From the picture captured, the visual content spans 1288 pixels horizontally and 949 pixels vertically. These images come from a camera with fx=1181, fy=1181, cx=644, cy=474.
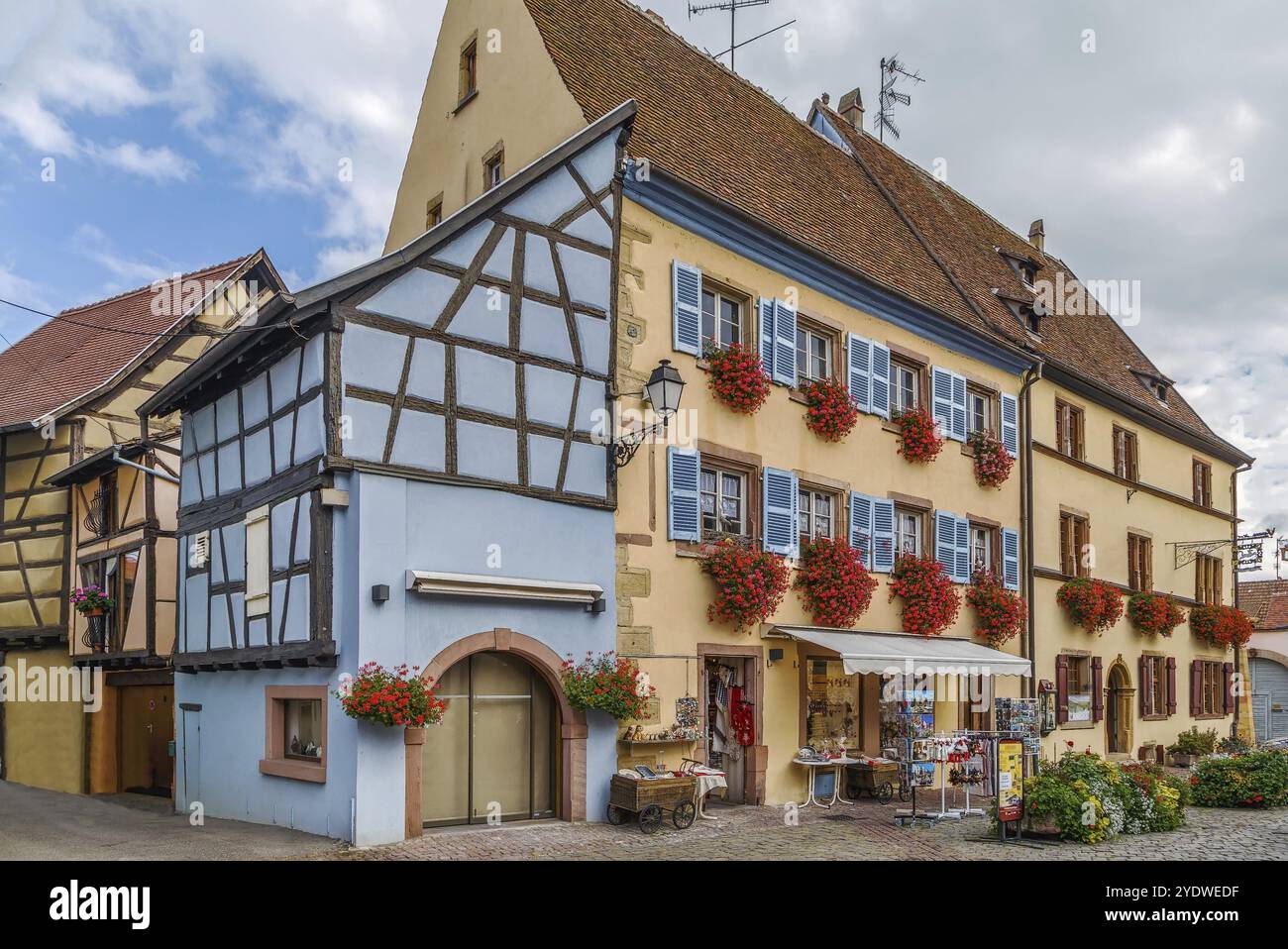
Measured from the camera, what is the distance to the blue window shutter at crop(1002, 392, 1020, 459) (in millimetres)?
19781

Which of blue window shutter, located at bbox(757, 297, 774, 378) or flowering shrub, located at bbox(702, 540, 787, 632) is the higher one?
blue window shutter, located at bbox(757, 297, 774, 378)

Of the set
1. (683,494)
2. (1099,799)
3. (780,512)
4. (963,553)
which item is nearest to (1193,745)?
(963,553)

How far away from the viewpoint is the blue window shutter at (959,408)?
18.6 metres

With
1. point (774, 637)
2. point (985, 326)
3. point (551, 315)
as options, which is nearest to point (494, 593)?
point (551, 315)

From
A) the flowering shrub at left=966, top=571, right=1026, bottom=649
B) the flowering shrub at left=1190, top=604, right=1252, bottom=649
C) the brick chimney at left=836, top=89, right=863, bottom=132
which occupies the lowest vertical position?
the flowering shrub at left=1190, top=604, right=1252, bottom=649

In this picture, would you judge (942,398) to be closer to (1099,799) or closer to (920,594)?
(920,594)

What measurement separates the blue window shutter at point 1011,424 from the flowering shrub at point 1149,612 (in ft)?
17.2

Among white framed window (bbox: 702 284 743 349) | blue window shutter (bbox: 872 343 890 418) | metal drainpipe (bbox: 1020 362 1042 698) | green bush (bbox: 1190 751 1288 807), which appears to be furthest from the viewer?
metal drainpipe (bbox: 1020 362 1042 698)

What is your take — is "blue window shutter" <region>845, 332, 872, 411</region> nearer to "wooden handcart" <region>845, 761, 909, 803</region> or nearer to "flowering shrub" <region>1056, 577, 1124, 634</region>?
"wooden handcart" <region>845, 761, 909, 803</region>

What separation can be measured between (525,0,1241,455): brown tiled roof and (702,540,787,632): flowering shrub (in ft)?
14.6

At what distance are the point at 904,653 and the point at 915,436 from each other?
374 cm

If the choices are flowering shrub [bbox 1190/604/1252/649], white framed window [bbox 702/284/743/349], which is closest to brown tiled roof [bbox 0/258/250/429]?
white framed window [bbox 702/284/743/349]
